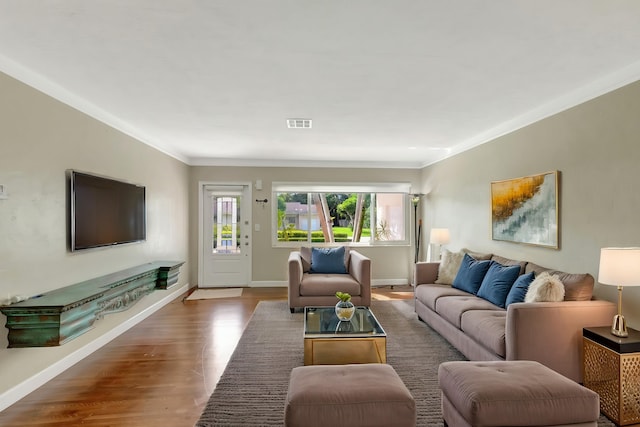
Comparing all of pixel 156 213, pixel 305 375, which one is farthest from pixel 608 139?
pixel 156 213

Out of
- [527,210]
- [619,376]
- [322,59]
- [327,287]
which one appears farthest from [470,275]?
[322,59]

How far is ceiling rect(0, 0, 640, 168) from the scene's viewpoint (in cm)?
173

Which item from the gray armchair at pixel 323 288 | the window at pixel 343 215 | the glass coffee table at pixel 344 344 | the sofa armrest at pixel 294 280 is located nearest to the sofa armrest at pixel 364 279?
the gray armchair at pixel 323 288

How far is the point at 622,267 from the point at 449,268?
204 centimetres

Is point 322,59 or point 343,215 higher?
point 322,59

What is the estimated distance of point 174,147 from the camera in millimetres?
5020

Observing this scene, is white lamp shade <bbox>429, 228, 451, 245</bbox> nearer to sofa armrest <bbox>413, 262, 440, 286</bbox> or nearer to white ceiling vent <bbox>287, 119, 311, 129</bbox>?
sofa armrest <bbox>413, 262, 440, 286</bbox>

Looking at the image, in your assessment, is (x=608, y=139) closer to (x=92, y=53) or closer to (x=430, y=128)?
(x=430, y=128)

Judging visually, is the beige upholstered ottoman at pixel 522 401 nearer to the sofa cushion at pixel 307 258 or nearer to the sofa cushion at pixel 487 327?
the sofa cushion at pixel 487 327

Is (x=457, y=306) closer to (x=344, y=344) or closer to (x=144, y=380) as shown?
(x=344, y=344)

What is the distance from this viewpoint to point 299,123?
147 inches

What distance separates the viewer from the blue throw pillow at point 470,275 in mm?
3564

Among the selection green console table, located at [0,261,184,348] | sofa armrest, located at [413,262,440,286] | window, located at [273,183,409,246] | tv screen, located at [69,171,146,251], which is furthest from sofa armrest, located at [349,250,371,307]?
tv screen, located at [69,171,146,251]

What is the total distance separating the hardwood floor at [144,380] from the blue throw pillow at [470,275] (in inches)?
103
